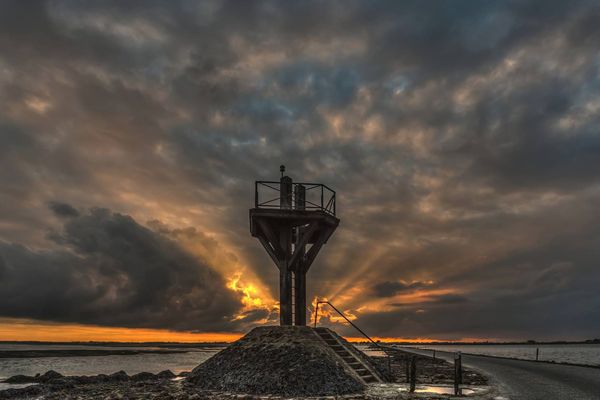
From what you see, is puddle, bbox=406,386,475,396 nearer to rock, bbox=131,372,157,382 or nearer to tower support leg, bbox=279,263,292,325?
tower support leg, bbox=279,263,292,325

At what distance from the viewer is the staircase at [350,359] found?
78.3ft

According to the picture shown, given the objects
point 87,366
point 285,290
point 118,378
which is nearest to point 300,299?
point 285,290

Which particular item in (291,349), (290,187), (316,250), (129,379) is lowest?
(129,379)

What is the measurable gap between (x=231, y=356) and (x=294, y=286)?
20.3 ft

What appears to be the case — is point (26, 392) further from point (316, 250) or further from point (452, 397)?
point (452, 397)

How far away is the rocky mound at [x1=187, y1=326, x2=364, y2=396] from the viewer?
21328 mm

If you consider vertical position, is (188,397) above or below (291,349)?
below

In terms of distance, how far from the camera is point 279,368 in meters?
22.5

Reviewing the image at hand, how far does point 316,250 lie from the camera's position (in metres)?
30.3

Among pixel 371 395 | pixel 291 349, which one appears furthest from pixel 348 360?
pixel 371 395

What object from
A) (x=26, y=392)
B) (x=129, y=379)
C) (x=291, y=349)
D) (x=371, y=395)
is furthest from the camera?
(x=129, y=379)

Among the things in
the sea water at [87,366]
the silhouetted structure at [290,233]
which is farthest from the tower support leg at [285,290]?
the sea water at [87,366]

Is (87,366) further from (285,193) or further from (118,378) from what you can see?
(285,193)

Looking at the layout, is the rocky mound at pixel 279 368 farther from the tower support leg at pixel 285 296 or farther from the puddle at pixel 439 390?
the puddle at pixel 439 390
